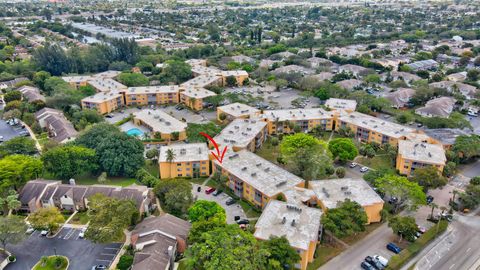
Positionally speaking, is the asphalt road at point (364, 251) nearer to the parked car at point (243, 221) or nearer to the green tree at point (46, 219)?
the parked car at point (243, 221)

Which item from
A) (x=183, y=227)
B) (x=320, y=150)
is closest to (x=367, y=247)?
(x=320, y=150)

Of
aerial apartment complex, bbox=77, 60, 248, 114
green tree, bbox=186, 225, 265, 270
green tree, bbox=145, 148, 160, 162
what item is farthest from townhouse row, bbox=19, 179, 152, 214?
aerial apartment complex, bbox=77, 60, 248, 114

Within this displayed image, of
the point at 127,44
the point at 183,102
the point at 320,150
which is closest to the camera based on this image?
the point at 320,150

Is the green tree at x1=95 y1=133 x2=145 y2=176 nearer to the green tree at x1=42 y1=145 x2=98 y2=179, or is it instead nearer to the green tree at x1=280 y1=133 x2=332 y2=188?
the green tree at x1=42 y1=145 x2=98 y2=179

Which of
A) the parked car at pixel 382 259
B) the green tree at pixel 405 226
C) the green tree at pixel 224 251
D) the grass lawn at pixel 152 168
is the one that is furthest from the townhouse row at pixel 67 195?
the green tree at pixel 405 226

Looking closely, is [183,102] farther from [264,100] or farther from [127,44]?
[127,44]

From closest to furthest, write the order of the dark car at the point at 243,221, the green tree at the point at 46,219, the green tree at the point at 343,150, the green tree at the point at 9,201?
the green tree at the point at 46,219 < the green tree at the point at 9,201 < the dark car at the point at 243,221 < the green tree at the point at 343,150
